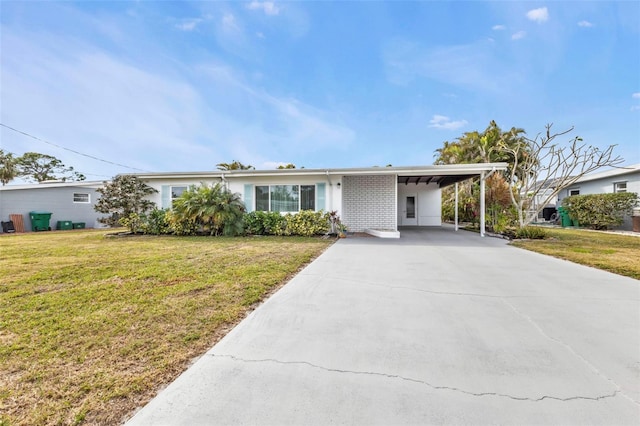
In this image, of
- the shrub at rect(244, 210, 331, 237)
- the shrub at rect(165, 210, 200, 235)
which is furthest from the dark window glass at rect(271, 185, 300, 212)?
the shrub at rect(165, 210, 200, 235)

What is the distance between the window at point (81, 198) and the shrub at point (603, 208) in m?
30.7

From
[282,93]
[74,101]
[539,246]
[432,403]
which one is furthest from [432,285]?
[74,101]

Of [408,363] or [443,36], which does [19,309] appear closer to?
[408,363]

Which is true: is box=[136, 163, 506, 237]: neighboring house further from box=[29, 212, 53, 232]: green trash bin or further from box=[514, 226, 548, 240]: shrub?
box=[29, 212, 53, 232]: green trash bin

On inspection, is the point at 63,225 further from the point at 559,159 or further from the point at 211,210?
the point at 559,159

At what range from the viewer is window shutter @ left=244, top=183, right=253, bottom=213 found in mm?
12570

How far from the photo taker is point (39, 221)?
15414 mm

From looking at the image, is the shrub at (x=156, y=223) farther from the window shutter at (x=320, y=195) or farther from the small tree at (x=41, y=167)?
the small tree at (x=41, y=167)

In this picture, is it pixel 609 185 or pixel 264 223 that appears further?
pixel 609 185

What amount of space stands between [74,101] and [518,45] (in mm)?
23016

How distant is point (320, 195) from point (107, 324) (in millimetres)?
9651

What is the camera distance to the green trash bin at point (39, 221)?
1532 centimetres

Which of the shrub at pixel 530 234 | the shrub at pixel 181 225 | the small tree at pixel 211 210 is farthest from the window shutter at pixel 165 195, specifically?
the shrub at pixel 530 234

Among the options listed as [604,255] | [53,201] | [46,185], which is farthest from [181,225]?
[604,255]
